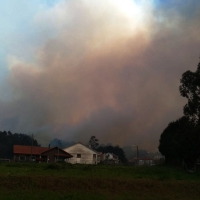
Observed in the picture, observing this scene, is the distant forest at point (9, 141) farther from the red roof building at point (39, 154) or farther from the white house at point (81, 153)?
the white house at point (81, 153)

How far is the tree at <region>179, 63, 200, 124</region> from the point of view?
135ft

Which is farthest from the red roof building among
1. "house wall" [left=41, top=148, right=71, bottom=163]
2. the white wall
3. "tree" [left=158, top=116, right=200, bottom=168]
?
"tree" [left=158, top=116, right=200, bottom=168]

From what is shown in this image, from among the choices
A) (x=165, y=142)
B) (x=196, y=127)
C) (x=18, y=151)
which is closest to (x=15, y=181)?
(x=196, y=127)

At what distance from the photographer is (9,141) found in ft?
463

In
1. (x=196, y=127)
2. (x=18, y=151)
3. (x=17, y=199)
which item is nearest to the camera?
(x=17, y=199)

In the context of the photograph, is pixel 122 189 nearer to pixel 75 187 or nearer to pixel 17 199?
pixel 75 187

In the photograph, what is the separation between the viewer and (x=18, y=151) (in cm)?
8788

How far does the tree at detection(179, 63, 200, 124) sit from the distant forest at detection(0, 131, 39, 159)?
95.0 m

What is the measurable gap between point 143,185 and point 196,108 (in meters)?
23.2

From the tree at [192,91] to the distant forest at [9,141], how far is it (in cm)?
9495

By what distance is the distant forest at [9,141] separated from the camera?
127375 millimetres

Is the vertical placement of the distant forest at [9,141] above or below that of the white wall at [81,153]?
above

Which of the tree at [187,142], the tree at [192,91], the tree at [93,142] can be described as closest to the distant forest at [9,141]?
the tree at [93,142]

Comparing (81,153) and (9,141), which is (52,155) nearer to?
(81,153)
